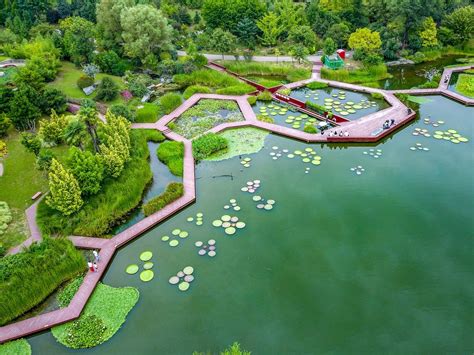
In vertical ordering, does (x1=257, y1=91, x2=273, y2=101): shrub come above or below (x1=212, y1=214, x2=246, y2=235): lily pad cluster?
above

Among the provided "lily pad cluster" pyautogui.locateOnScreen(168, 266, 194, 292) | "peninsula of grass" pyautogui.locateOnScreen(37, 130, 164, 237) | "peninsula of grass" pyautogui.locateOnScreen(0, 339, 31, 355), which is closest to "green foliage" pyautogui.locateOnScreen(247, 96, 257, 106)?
"peninsula of grass" pyautogui.locateOnScreen(37, 130, 164, 237)

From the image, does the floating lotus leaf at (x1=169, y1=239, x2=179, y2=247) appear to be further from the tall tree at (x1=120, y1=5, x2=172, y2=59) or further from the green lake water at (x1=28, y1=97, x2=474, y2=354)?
the tall tree at (x1=120, y1=5, x2=172, y2=59)

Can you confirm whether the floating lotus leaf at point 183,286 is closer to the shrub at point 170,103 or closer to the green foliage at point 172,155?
the green foliage at point 172,155

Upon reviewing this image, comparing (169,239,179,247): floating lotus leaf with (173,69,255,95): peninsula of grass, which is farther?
(173,69,255,95): peninsula of grass

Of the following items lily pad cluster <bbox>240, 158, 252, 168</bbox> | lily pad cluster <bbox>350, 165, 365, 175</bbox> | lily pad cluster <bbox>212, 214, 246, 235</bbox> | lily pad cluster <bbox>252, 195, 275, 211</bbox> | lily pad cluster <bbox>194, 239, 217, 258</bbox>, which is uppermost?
lily pad cluster <bbox>350, 165, 365, 175</bbox>

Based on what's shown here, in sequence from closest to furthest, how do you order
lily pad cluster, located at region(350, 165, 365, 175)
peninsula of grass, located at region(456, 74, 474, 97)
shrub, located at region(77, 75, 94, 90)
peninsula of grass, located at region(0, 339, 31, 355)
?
peninsula of grass, located at region(0, 339, 31, 355), lily pad cluster, located at region(350, 165, 365, 175), peninsula of grass, located at region(456, 74, 474, 97), shrub, located at region(77, 75, 94, 90)

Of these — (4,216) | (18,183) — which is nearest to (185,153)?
(18,183)

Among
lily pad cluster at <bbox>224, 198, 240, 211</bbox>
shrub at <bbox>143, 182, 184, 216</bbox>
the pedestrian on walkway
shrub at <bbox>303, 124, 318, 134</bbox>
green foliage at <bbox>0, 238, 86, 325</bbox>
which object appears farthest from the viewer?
shrub at <bbox>303, 124, 318, 134</bbox>
